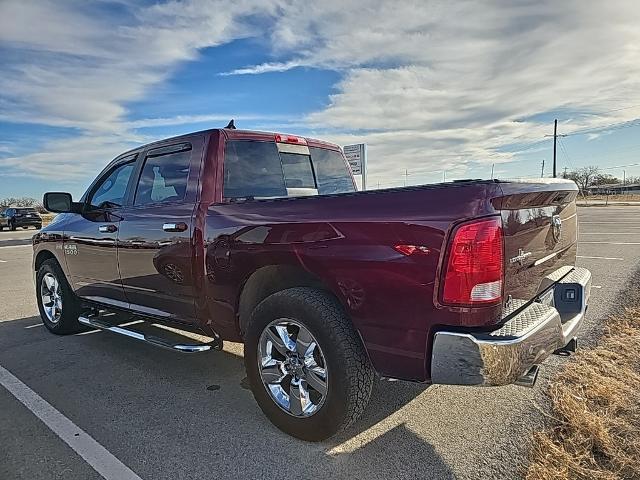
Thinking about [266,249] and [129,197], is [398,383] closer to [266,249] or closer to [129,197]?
[266,249]

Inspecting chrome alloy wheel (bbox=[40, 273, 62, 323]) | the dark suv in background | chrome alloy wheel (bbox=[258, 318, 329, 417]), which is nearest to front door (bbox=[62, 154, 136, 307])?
chrome alloy wheel (bbox=[40, 273, 62, 323])

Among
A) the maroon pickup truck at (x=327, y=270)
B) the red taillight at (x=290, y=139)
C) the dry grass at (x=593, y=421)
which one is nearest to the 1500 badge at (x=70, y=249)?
the maroon pickup truck at (x=327, y=270)

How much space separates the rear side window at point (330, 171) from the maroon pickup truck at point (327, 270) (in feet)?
0.15

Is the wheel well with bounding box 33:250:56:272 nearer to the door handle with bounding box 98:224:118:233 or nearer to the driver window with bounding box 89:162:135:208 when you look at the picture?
the driver window with bounding box 89:162:135:208

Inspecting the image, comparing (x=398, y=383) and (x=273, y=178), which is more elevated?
(x=273, y=178)

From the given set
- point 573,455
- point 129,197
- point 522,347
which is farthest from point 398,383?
point 129,197

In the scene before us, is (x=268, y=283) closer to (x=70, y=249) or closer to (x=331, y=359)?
(x=331, y=359)

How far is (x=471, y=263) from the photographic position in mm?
2289

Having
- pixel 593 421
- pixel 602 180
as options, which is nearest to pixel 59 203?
pixel 593 421

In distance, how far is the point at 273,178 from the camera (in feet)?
13.0

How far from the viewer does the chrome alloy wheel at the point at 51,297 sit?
537cm

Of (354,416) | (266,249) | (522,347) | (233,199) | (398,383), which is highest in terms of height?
(233,199)

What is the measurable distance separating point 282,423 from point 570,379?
2.19 metres

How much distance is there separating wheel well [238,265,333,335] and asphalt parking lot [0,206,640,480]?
2.35ft
